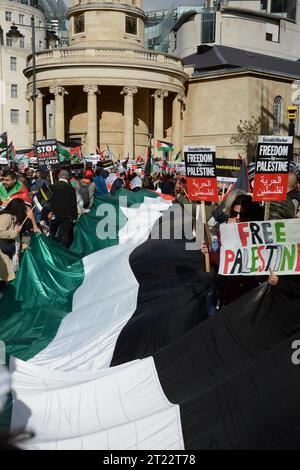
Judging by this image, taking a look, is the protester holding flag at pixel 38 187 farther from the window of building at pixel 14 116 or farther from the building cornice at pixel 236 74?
the window of building at pixel 14 116

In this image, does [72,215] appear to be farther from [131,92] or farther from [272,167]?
[131,92]

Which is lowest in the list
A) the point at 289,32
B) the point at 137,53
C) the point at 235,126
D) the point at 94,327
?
the point at 94,327

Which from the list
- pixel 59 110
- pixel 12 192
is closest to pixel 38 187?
pixel 12 192

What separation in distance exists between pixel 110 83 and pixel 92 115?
3.00m

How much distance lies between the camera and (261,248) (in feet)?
15.6

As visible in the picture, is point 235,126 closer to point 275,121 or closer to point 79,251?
point 275,121

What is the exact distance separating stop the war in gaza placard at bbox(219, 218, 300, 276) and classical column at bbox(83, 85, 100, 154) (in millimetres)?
39508

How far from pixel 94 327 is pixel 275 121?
4874 cm

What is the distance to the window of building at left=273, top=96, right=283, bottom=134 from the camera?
51.3 meters

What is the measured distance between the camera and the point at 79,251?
10.5m

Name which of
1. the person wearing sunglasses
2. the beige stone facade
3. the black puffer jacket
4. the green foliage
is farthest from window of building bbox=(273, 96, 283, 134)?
the person wearing sunglasses

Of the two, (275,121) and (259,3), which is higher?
(259,3)

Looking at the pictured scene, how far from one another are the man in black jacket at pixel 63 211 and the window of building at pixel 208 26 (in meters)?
55.1
